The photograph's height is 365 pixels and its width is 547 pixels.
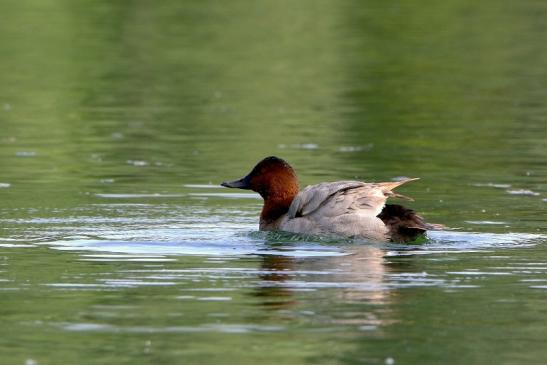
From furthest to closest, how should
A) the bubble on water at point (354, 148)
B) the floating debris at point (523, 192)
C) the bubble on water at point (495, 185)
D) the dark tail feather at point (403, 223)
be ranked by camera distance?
the bubble on water at point (354, 148) < the bubble on water at point (495, 185) < the floating debris at point (523, 192) < the dark tail feather at point (403, 223)

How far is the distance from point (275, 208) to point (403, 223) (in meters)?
1.63

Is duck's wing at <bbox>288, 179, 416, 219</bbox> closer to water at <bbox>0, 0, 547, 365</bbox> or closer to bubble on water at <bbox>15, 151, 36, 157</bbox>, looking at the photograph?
water at <bbox>0, 0, 547, 365</bbox>

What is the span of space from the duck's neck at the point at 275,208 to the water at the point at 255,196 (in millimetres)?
341

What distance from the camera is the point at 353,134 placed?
22281mm

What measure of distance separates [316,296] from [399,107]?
48.2 ft

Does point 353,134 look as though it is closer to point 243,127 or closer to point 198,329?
point 243,127

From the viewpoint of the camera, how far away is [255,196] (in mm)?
17453

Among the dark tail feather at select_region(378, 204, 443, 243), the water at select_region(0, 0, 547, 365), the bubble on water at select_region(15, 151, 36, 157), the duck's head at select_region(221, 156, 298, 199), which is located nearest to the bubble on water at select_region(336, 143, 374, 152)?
the water at select_region(0, 0, 547, 365)

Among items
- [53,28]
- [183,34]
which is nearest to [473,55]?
[183,34]

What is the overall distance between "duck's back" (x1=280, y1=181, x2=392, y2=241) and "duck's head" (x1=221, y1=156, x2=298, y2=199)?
101 centimetres

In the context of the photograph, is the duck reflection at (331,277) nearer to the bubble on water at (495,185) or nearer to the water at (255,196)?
the water at (255,196)

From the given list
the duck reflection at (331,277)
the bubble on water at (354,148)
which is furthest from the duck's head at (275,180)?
the bubble on water at (354,148)

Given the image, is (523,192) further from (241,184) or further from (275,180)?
(241,184)

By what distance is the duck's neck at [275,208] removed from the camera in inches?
563
